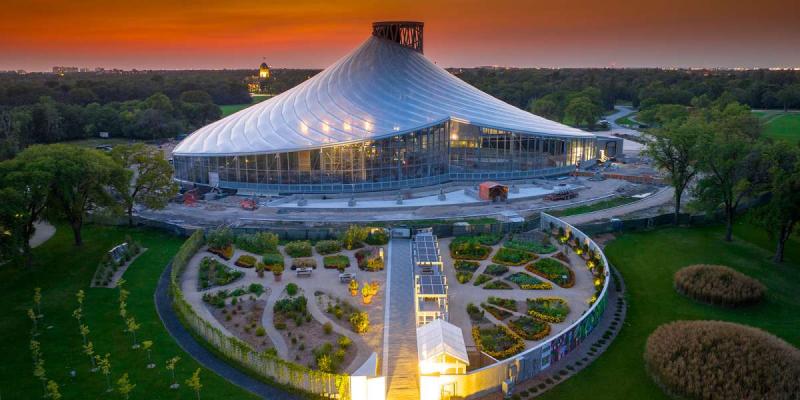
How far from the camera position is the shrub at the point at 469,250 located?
37.2 metres

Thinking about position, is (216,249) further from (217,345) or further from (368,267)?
(217,345)

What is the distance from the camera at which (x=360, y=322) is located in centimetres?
2680

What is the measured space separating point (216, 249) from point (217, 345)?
588 inches

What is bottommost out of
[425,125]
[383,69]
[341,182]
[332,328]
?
[332,328]

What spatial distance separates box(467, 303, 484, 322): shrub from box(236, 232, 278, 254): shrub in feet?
52.9

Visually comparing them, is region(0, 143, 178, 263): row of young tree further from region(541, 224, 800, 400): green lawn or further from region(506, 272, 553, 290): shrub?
region(541, 224, 800, 400): green lawn

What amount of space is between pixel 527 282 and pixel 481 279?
278cm

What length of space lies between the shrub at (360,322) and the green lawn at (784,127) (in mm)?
82155

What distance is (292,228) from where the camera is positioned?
41.9m

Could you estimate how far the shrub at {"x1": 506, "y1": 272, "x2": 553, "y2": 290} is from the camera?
31984 millimetres

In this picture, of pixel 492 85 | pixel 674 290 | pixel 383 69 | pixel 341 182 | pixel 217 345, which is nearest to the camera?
pixel 217 345

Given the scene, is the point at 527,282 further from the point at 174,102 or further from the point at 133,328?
the point at 174,102

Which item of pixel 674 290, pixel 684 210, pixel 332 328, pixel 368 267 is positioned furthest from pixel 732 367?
pixel 684 210

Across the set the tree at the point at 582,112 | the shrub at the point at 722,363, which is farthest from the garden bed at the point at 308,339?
the tree at the point at 582,112
